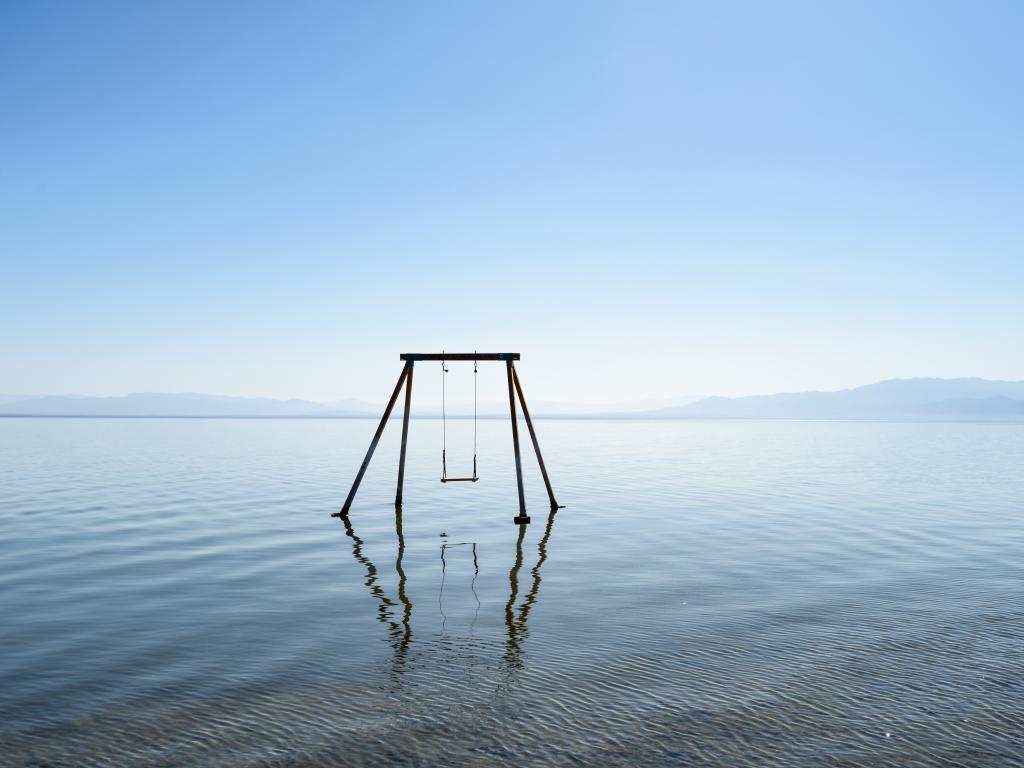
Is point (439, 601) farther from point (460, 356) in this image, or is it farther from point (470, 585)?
point (460, 356)

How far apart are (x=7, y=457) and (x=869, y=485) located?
57.1m

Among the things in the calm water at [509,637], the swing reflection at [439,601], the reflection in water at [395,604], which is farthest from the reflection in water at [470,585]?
the reflection in water at [395,604]

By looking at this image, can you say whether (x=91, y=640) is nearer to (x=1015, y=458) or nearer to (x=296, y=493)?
(x=296, y=493)

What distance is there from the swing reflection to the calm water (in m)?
0.07

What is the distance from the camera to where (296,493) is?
3281cm

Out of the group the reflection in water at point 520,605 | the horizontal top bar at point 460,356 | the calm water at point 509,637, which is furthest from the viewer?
the horizontal top bar at point 460,356

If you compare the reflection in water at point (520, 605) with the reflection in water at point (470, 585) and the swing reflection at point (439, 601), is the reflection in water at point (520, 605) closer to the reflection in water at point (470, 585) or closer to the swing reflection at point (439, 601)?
the swing reflection at point (439, 601)

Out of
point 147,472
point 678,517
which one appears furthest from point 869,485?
point 147,472

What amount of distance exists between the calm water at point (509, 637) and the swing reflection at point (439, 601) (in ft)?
0.24

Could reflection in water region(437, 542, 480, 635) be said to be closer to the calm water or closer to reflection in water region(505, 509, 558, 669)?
the calm water

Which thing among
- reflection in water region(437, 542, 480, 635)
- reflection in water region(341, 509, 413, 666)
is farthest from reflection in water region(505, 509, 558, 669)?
reflection in water region(341, 509, 413, 666)

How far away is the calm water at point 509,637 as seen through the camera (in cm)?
759

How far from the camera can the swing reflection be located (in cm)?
1080

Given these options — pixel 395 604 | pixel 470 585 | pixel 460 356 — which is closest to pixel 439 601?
pixel 395 604
